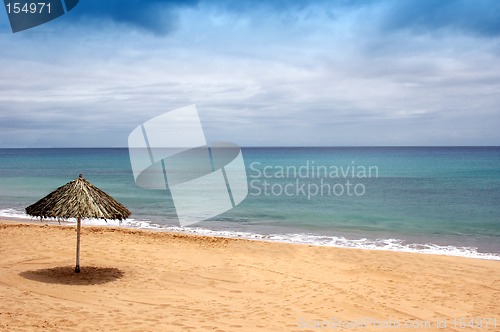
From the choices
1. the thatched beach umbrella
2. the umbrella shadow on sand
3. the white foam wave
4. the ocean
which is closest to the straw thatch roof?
the thatched beach umbrella

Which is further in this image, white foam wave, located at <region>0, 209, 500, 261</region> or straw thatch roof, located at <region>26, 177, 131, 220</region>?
white foam wave, located at <region>0, 209, 500, 261</region>

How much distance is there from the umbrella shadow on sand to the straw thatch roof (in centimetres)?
147

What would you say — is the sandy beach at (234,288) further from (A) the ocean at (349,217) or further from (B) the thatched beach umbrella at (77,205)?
(A) the ocean at (349,217)

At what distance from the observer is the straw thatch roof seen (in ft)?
28.8

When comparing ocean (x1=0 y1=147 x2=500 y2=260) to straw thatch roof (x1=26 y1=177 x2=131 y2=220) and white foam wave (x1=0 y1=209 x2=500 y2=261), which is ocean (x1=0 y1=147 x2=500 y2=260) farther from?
straw thatch roof (x1=26 y1=177 x2=131 y2=220)

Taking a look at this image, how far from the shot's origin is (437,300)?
9.13 meters

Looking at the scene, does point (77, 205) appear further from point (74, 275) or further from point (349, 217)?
point (349, 217)

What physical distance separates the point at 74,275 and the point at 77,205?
1992 mm

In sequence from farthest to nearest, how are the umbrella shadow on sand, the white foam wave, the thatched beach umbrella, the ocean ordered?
the ocean, the white foam wave, the umbrella shadow on sand, the thatched beach umbrella

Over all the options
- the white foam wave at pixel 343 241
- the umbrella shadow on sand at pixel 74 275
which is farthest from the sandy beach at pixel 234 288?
the white foam wave at pixel 343 241

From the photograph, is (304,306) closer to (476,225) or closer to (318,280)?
(318,280)

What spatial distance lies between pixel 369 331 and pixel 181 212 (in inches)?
685

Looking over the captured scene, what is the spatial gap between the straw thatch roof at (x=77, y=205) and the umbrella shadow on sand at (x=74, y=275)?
1.47 metres

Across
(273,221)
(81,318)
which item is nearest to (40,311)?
(81,318)
